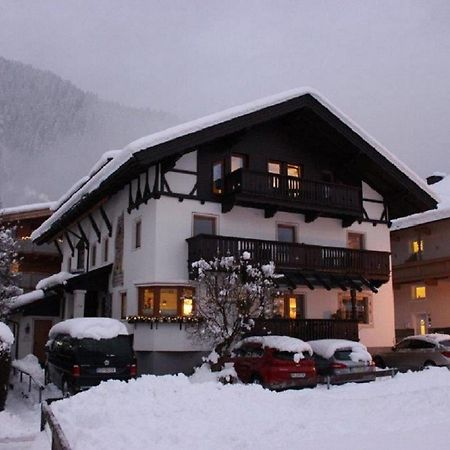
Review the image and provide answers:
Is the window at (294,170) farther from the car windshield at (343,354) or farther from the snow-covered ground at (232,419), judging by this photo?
the snow-covered ground at (232,419)

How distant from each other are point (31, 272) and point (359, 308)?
21.1 meters

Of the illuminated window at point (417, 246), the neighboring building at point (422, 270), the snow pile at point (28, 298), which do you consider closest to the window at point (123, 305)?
the snow pile at point (28, 298)

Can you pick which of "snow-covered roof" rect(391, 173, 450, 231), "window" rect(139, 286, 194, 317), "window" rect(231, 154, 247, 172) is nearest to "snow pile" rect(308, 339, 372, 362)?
"window" rect(139, 286, 194, 317)

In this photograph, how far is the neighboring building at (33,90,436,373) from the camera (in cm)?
2306

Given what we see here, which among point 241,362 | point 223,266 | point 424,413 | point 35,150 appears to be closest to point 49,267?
point 223,266

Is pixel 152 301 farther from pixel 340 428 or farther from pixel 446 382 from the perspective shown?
pixel 340 428

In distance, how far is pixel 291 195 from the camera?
25.4 m

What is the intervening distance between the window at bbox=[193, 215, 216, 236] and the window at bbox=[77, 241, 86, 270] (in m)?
10.1

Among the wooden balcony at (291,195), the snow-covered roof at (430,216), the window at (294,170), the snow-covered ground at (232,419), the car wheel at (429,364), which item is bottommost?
the snow-covered ground at (232,419)

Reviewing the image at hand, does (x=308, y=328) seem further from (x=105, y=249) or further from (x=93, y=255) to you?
(x=93, y=255)

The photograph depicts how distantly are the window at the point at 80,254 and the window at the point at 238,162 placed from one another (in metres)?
10.7

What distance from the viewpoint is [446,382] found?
54.1ft

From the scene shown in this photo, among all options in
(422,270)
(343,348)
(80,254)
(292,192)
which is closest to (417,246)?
(422,270)

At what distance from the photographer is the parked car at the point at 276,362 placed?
56.5ft
